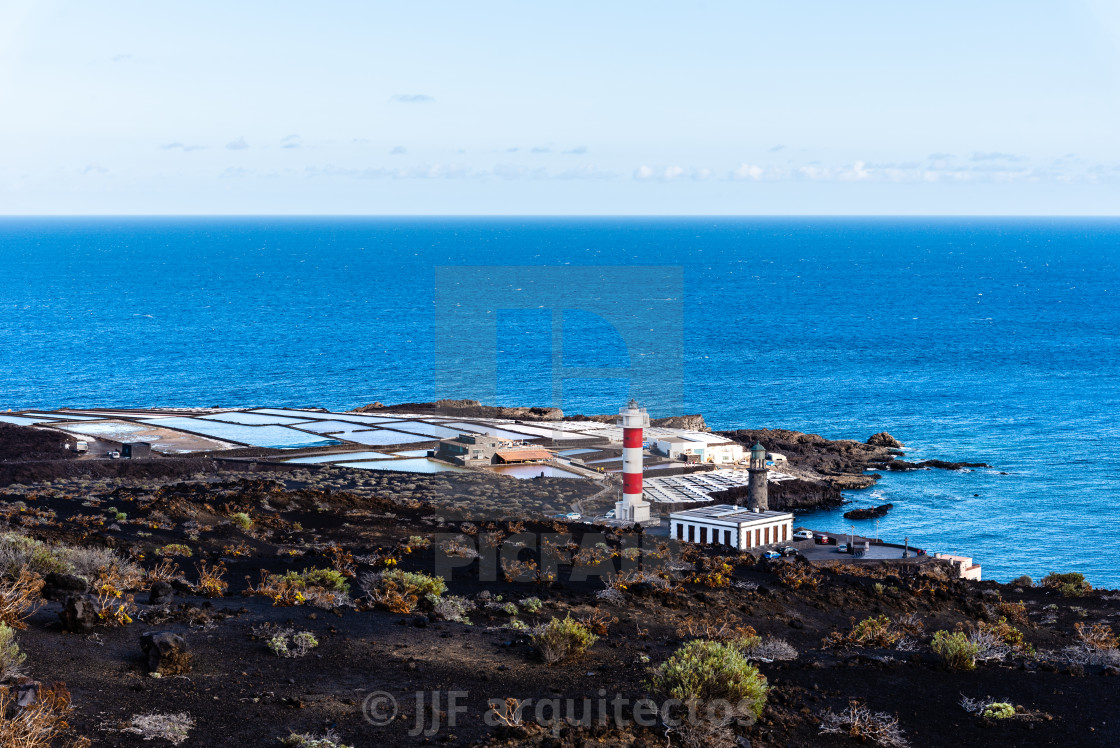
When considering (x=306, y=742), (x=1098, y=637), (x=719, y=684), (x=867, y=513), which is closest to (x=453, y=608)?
(x=719, y=684)

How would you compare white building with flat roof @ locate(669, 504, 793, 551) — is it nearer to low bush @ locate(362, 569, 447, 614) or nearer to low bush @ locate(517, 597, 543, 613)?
low bush @ locate(517, 597, 543, 613)

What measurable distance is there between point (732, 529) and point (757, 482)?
320 inches

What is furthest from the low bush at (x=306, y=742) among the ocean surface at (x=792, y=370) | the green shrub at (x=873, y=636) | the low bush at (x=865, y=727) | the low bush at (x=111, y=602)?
the ocean surface at (x=792, y=370)

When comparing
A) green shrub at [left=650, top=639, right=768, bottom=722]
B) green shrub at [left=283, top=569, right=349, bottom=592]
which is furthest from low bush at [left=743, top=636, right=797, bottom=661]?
green shrub at [left=283, top=569, right=349, bottom=592]

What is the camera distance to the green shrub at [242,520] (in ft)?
106

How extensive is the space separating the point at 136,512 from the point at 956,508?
149 ft

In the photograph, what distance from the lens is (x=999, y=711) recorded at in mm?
17156

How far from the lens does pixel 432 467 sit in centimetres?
5647

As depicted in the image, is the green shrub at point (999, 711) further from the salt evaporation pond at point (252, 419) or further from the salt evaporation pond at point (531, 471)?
the salt evaporation pond at point (252, 419)

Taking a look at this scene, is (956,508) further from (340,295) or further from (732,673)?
(340,295)

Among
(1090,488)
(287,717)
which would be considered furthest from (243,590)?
(1090,488)

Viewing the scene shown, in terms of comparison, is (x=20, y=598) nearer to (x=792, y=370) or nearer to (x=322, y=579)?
(x=322, y=579)

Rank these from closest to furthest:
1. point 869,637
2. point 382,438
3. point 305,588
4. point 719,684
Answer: point 719,684, point 869,637, point 305,588, point 382,438

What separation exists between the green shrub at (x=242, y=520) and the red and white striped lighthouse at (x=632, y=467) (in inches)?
645
